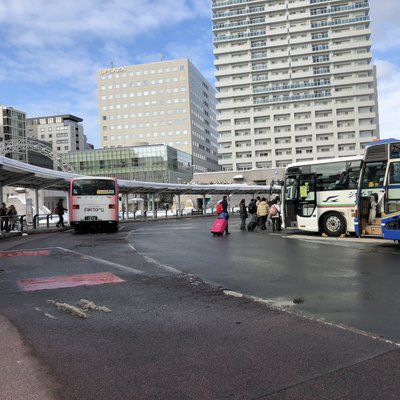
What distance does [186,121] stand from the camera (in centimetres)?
13188

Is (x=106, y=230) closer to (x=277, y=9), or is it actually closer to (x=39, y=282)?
(x=39, y=282)

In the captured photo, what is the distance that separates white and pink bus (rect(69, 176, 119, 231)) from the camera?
23172mm

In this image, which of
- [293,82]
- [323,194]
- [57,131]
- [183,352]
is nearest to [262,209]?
[323,194]

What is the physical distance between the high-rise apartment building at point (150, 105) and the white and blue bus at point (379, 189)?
120m

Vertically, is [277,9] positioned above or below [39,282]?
above

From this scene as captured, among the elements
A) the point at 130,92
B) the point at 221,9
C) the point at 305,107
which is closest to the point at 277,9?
the point at 221,9

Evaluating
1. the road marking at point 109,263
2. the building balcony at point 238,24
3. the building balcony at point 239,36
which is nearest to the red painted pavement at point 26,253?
the road marking at point 109,263

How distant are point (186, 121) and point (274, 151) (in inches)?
1694

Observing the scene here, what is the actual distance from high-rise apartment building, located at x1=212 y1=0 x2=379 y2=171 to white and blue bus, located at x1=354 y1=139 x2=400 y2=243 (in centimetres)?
8210

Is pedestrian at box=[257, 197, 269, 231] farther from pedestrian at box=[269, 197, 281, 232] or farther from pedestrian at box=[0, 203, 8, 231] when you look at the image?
pedestrian at box=[0, 203, 8, 231]

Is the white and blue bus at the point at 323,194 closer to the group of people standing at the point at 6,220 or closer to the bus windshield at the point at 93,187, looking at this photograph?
the bus windshield at the point at 93,187

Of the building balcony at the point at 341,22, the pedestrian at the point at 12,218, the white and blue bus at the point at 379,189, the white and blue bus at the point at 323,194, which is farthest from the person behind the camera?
the building balcony at the point at 341,22

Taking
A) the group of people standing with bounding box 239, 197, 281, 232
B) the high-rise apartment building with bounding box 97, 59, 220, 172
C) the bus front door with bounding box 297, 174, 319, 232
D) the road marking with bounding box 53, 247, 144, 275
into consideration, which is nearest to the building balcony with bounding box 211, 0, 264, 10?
the high-rise apartment building with bounding box 97, 59, 220, 172

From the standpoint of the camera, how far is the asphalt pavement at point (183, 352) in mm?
3371
